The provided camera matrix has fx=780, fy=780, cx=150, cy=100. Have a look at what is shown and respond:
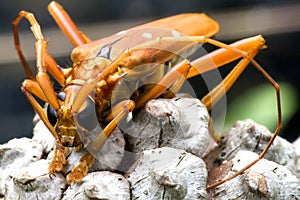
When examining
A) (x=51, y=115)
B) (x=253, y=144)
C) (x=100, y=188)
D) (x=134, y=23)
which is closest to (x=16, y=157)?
(x=51, y=115)

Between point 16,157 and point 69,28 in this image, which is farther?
point 69,28

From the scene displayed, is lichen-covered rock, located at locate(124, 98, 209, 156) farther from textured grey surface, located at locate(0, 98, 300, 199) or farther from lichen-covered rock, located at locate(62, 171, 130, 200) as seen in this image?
lichen-covered rock, located at locate(62, 171, 130, 200)

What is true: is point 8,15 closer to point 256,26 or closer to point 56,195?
point 256,26

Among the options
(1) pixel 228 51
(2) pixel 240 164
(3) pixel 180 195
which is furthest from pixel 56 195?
(1) pixel 228 51

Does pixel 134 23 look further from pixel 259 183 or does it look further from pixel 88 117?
pixel 259 183

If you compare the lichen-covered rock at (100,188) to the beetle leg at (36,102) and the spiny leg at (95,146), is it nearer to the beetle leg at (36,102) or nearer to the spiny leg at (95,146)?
the spiny leg at (95,146)
